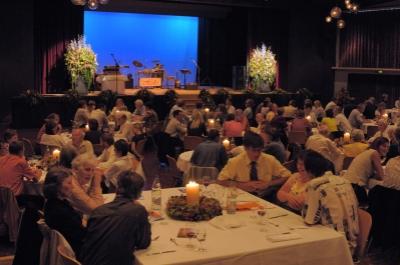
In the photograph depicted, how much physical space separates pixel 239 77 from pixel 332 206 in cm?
1657

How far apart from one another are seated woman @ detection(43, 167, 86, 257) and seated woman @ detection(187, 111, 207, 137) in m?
6.18

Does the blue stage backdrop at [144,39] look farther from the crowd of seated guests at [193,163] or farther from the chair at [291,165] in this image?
the chair at [291,165]

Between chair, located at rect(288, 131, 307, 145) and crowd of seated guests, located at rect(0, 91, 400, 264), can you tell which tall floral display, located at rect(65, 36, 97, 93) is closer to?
crowd of seated guests, located at rect(0, 91, 400, 264)

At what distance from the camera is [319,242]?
12.9 ft

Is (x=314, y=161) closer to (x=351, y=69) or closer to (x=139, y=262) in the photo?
(x=139, y=262)

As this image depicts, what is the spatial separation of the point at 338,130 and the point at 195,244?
25.2 feet

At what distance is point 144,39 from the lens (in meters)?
22.7

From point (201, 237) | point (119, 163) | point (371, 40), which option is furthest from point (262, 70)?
point (201, 237)

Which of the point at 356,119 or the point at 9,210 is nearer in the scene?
the point at 9,210

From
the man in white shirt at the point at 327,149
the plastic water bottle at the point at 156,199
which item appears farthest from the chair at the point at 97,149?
the plastic water bottle at the point at 156,199

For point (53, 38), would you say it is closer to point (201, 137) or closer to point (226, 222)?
point (201, 137)

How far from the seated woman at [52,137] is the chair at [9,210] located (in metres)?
2.18

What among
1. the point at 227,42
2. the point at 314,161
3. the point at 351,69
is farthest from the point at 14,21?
the point at 314,161

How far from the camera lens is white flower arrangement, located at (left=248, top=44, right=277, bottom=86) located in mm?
19797
